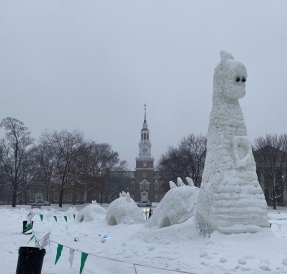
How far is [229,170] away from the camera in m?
10.2

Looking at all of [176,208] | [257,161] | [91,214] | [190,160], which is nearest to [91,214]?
[91,214]

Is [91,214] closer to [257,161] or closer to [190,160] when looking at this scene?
[190,160]

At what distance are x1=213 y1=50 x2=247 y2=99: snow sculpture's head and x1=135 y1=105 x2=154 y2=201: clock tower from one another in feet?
217

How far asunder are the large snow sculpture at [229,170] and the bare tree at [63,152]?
2938cm

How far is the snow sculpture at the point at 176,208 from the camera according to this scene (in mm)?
11812

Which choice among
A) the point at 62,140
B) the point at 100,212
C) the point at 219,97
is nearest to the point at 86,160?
the point at 62,140

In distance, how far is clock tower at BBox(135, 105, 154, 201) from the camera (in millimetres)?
77625

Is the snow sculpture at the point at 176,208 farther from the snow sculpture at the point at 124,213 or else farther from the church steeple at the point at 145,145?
the church steeple at the point at 145,145

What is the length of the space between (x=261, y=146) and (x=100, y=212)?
30500 millimetres

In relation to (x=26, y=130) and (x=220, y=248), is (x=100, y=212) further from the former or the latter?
(x=26, y=130)

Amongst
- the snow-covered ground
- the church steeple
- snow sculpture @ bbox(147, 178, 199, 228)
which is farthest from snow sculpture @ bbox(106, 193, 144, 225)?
the church steeple

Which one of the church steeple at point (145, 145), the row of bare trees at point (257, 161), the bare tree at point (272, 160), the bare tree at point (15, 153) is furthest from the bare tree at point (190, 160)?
the church steeple at point (145, 145)

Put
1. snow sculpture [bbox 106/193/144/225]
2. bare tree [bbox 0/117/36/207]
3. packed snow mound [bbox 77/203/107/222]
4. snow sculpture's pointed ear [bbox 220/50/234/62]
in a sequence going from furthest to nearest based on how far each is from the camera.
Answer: bare tree [bbox 0/117/36/207]
packed snow mound [bbox 77/203/107/222]
snow sculpture [bbox 106/193/144/225]
snow sculpture's pointed ear [bbox 220/50/234/62]

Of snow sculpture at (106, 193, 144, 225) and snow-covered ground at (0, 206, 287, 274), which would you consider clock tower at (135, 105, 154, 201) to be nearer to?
snow sculpture at (106, 193, 144, 225)
